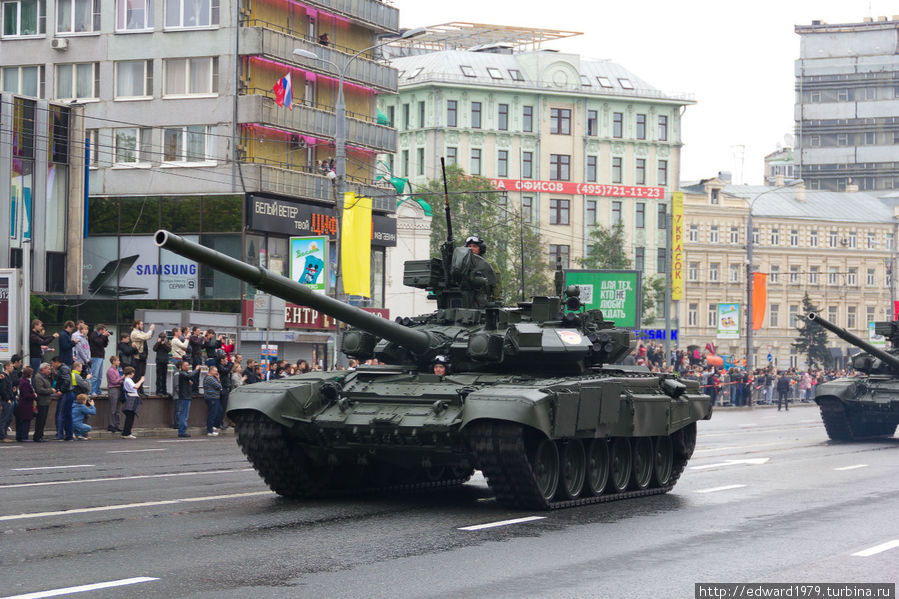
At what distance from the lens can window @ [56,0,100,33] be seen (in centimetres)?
4856

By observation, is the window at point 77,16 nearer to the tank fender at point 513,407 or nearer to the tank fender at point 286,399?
the tank fender at point 286,399

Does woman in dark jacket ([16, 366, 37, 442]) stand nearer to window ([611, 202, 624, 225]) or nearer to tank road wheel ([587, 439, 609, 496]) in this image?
tank road wheel ([587, 439, 609, 496])

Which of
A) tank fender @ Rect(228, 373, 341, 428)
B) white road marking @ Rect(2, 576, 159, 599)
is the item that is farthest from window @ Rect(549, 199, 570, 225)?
white road marking @ Rect(2, 576, 159, 599)

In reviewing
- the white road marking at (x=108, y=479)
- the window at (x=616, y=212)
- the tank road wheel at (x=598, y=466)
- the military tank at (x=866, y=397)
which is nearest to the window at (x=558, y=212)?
the window at (x=616, y=212)

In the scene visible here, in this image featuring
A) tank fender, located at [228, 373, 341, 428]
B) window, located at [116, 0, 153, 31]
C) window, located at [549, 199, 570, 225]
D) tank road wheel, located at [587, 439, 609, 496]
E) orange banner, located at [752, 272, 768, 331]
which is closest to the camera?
tank fender, located at [228, 373, 341, 428]

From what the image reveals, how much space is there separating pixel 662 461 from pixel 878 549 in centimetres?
584

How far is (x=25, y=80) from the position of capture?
49250 mm

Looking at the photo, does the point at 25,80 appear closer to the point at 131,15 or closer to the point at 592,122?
the point at 131,15

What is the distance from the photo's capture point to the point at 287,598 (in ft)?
31.2

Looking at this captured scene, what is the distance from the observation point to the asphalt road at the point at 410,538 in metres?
10.3

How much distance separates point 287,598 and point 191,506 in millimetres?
5554

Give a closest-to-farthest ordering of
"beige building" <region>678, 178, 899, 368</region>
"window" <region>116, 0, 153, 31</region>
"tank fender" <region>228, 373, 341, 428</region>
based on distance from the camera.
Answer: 1. "tank fender" <region>228, 373, 341, 428</region>
2. "window" <region>116, 0, 153, 31</region>
3. "beige building" <region>678, 178, 899, 368</region>

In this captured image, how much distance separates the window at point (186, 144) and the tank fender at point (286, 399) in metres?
32.3

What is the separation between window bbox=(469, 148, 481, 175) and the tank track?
71.7 metres
